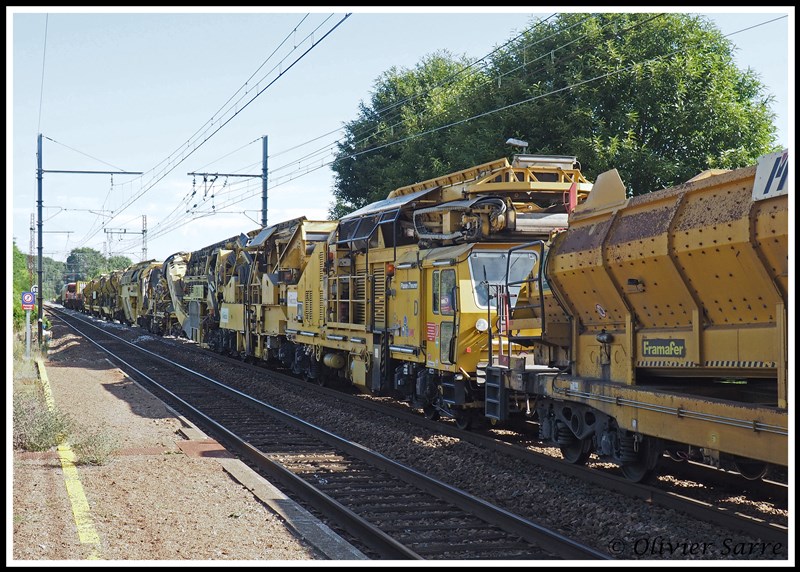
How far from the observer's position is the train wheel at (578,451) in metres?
10.7

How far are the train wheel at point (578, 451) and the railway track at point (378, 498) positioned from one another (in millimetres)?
1823

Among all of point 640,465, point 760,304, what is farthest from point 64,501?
point 760,304

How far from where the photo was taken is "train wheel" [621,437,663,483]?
30.9 feet

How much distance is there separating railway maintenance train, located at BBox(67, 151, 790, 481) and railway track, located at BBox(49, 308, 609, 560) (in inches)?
64.6

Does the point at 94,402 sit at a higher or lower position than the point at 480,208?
lower

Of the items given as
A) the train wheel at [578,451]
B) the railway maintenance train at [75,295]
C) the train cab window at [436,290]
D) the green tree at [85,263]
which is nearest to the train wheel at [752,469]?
the train wheel at [578,451]

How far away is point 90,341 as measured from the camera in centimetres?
4069

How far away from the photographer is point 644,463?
379 inches

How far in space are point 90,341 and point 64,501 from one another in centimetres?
3332

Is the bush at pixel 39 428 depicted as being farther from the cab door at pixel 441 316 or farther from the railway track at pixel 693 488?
the railway track at pixel 693 488

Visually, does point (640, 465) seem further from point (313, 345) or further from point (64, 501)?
point (313, 345)

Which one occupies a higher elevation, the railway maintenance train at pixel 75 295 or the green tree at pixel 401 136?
the green tree at pixel 401 136

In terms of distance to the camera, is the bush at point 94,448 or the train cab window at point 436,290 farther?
the train cab window at point 436,290

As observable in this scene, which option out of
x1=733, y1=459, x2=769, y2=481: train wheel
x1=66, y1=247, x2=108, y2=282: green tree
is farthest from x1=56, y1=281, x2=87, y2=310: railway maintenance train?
x1=733, y1=459, x2=769, y2=481: train wheel
